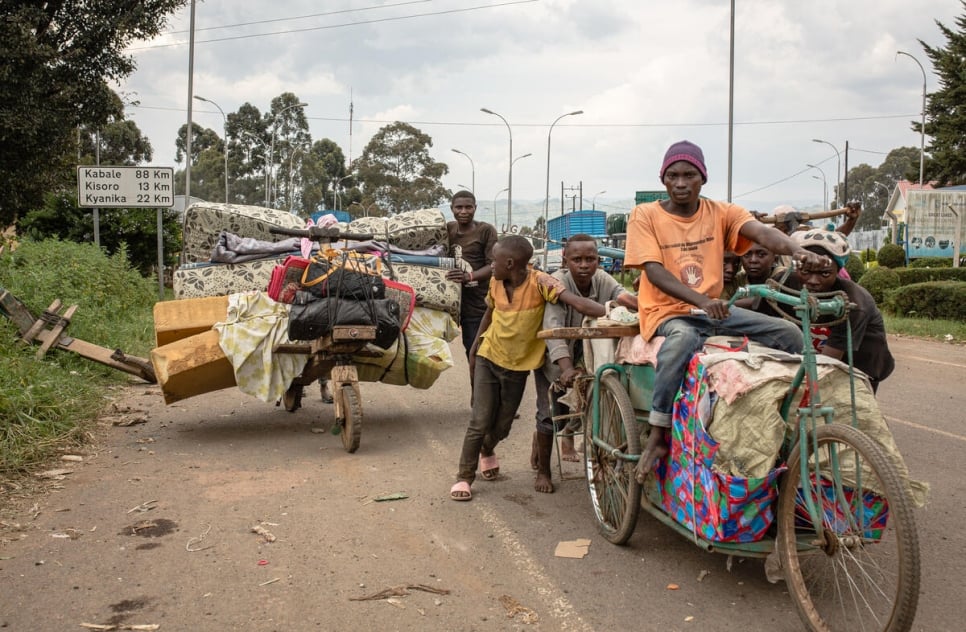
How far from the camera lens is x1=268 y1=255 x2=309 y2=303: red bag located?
7379mm

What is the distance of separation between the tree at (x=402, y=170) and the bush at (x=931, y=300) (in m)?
51.0

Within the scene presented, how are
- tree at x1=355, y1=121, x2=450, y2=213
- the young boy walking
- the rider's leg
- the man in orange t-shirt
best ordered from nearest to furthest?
1. the rider's leg
2. the man in orange t-shirt
3. the young boy walking
4. tree at x1=355, y1=121, x2=450, y2=213

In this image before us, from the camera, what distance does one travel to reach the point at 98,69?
21.7 meters

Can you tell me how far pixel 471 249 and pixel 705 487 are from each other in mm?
5072

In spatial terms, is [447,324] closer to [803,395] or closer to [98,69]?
[803,395]

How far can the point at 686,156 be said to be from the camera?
15.6 ft

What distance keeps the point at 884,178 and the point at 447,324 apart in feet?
322

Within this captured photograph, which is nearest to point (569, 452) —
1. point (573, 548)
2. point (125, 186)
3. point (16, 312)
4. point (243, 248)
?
point (573, 548)

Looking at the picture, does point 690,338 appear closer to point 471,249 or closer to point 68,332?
point 471,249

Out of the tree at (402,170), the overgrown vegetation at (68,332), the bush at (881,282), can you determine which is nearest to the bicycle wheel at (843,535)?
the overgrown vegetation at (68,332)

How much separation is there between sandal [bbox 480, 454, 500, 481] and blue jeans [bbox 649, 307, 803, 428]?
2226 mm

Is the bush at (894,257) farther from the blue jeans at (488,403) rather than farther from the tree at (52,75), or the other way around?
the blue jeans at (488,403)

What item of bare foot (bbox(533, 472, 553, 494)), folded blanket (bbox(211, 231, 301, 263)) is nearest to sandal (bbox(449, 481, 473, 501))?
bare foot (bbox(533, 472, 553, 494))

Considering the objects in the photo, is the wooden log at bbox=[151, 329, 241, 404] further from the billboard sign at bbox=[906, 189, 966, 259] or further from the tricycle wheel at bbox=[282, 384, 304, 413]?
the billboard sign at bbox=[906, 189, 966, 259]
